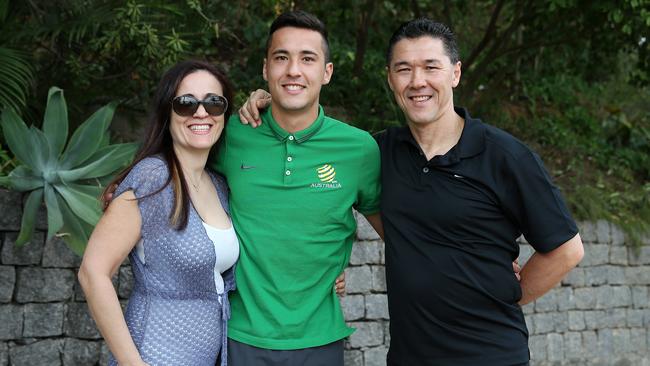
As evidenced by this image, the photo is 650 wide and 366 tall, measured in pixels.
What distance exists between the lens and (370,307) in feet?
21.7

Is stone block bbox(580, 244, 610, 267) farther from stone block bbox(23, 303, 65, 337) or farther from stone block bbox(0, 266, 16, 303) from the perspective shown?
stone block bbox(0, 266, 16, 303)

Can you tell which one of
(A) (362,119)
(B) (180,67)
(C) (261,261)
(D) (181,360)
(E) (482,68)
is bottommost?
(D) (181,360)

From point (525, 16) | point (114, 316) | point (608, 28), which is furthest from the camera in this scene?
point (525, 16)

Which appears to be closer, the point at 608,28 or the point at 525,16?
the point at 608,28

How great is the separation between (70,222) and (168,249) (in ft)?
6.79

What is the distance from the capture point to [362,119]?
27.2 ft

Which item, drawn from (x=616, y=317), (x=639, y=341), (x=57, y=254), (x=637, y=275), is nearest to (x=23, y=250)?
(x=57, y=254)

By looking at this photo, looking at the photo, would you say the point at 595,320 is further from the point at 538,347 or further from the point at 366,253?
the point at 366,253

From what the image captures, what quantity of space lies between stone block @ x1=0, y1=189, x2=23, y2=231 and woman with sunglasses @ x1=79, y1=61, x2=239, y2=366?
8.21ft

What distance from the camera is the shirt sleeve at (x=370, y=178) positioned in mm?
3484

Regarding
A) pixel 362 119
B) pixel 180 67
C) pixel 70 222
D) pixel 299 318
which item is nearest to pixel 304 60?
pixel 180 67

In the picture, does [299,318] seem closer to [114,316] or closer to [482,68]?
[114,316]

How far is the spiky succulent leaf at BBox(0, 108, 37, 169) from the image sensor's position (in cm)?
482

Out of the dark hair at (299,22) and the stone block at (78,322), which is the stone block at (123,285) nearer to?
the stone block at (78,322)
